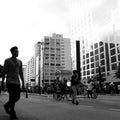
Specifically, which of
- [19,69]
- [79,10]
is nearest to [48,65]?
[79,10]

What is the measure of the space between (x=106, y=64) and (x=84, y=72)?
2444cm

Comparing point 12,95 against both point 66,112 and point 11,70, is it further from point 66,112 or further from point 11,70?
point 66,112

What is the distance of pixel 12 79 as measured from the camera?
17.6 feet

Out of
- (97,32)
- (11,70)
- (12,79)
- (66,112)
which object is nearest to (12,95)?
(12,79)

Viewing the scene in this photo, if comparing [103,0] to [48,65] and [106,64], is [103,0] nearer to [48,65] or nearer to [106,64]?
[106,64]

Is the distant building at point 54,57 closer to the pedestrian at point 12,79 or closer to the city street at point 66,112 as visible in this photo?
the city street at point 66,112

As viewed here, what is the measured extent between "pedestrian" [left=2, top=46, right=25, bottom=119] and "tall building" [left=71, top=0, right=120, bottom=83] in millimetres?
76952

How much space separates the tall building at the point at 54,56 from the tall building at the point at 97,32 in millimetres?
25016

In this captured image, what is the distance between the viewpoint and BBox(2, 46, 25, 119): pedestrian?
5.23 metres

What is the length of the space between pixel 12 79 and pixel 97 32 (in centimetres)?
10098

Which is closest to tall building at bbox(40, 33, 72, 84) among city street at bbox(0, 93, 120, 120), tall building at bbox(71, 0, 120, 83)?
tall building at bbox(71, 0, 120, 83)

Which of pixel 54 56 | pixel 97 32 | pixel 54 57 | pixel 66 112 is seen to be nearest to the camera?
pixel 66 112

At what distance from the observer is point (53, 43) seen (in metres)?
160

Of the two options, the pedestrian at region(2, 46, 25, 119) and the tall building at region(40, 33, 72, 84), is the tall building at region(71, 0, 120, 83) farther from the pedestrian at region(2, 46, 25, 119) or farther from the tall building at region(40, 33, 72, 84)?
the pedestrian at region(2, 46, 25, 119)
